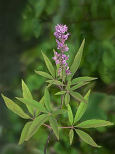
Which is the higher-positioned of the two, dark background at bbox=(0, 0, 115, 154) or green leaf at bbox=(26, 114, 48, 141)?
dark background at bbox=(0, 0, 115, 154)

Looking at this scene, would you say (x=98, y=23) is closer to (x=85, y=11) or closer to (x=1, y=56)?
(x=85, y=11)

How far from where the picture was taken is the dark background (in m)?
0.78

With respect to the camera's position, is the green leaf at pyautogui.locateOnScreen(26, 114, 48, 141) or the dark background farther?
the dark background

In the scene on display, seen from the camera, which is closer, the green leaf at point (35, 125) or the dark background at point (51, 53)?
the green leaf at point (35, 125)

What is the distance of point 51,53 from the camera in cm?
77

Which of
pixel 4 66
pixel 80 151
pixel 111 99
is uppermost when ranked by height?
pixel 4 66

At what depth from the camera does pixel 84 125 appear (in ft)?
1.57

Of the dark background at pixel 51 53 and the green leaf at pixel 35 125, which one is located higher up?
the dark background at pixel 51 53

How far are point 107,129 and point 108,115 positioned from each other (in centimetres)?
4

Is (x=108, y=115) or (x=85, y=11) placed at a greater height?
(x=85, y=11)

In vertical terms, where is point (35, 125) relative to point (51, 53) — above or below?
below

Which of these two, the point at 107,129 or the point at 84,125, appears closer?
the point at 84,125

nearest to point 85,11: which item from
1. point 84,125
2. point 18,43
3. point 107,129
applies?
point 18,43

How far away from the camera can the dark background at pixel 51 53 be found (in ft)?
2.55
